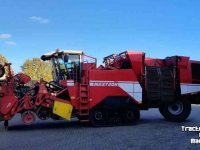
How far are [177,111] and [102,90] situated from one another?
4.20 metres

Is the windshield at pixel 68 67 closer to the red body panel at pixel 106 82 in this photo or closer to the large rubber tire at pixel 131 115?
the red body panel at pixel 106 82

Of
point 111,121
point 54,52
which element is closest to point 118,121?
point 111,121

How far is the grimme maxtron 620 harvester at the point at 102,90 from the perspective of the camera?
10.9 m

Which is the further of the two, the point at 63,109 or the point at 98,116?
the point at 98,116

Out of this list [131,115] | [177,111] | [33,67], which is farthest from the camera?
[33,67]

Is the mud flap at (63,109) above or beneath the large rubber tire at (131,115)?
above

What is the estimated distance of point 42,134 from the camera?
9.75m

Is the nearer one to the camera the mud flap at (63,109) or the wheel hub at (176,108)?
the mud flap at (63,109)

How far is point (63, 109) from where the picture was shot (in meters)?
10.9

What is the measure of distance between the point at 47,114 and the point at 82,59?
2778 mm

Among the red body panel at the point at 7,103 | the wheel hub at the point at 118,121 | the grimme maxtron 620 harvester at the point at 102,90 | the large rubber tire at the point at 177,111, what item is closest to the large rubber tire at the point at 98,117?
the grimme maxtron 620 harvester at the point at 102,90

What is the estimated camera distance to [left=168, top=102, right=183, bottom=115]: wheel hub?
13039 mm

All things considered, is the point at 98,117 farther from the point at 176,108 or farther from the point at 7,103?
the point at 176,108

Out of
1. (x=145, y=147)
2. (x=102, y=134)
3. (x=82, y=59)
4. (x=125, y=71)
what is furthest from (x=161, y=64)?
(x=145, y=147)
